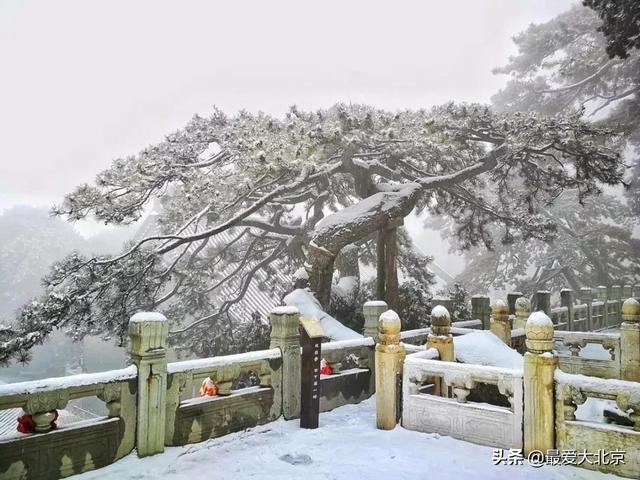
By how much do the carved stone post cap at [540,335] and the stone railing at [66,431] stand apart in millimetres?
4504

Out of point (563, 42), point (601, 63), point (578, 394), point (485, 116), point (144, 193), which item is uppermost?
point (563, 42)

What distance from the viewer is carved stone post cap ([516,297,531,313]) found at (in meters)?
10.2

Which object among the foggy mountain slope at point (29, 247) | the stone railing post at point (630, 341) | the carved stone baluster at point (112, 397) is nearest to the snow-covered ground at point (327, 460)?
the carved stone baluster at point (112, 397)

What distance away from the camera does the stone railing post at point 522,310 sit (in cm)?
1025

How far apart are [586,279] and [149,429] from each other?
87.6ft

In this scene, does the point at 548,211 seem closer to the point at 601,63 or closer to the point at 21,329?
the point at 601,63

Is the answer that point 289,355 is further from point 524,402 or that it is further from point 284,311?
point 524,402

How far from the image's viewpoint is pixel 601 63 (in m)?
22.9

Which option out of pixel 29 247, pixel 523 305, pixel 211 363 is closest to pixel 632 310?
pixel 523 305

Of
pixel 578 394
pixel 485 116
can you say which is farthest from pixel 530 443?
pixel 485 116

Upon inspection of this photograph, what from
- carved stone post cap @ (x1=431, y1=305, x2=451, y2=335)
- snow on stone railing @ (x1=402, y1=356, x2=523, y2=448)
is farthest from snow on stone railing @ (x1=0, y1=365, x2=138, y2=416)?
carved stone post cap @ (x1=431, y1=305, x2=451, y2=335)

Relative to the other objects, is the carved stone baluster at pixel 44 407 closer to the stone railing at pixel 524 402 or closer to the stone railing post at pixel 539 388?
the stone railing at pixel 524 402

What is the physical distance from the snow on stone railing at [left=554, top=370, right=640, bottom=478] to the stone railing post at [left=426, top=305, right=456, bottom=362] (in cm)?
188

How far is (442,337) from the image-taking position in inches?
268
